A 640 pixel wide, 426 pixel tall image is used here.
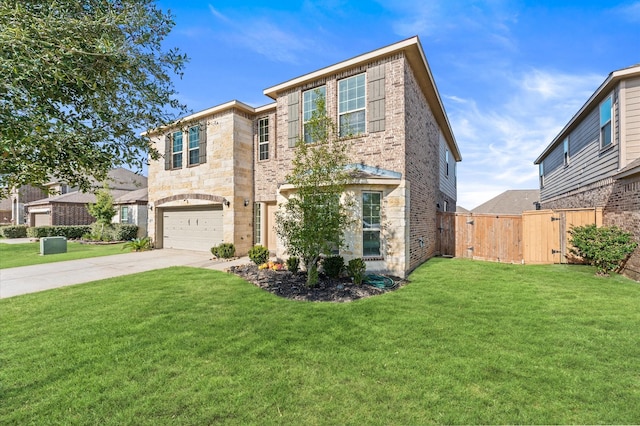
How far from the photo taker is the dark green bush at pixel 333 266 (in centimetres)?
741

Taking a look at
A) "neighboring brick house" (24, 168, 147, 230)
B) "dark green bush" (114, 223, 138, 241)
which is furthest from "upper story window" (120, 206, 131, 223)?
"neighboring brick house" (24, 168, 147, 230)

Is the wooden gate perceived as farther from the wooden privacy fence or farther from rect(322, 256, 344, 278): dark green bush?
rect(322, 256, 344, 278): dark green bush

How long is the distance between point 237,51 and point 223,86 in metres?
1.08

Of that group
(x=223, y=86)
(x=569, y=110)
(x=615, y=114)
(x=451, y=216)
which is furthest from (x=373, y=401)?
(x=569, y=110)

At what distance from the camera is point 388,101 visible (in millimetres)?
8148

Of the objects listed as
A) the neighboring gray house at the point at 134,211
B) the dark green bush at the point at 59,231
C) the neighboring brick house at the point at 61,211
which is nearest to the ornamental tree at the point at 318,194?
the neighboring gray house at the point at 134,211

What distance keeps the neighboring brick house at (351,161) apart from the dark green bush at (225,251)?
0.37 m

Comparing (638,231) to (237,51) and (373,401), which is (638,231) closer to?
(373,401)

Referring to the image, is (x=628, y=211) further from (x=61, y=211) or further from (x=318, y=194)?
(x=61, y=211)

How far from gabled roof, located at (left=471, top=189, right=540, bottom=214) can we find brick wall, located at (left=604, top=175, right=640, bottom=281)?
22.8m

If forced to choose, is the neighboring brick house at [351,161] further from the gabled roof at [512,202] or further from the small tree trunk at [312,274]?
the gabled roof at [512,202]

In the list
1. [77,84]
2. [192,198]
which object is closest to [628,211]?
[77,84]

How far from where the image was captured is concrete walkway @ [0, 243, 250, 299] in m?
7.25

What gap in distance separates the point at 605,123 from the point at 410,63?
7.75 m
